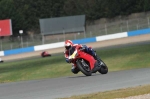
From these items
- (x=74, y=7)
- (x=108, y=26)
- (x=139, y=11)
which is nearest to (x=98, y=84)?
(x=108, y=26)

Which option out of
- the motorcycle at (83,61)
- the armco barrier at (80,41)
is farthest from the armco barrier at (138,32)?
the motorcycle at (83,61)

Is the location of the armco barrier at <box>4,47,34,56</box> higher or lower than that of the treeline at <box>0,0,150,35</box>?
lower

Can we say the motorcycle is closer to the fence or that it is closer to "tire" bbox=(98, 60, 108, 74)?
"tire" bbox=(98, 60, 108, 74)

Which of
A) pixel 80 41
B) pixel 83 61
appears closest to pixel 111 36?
pixel 80 41

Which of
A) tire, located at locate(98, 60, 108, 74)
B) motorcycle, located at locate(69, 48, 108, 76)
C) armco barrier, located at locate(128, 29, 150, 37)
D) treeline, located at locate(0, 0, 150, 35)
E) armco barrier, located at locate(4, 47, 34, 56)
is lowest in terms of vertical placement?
armco barrier, located at locate(4, 47, 34, 56)

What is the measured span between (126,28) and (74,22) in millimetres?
15918

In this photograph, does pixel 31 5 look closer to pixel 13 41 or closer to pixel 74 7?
pixel 74 7

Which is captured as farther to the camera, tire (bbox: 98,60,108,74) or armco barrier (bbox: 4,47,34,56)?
armco barrier (bbox: 4,47,34,56)

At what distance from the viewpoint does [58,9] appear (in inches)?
3366

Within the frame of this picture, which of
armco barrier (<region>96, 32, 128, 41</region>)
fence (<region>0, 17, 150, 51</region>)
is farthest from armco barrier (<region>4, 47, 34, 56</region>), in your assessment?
armco barrier (<region>96, 32, 128, 41</region>)

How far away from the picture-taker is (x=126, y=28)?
5503 centimetres

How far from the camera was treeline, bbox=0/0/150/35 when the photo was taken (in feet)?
249

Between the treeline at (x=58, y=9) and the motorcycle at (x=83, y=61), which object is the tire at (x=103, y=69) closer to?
the motorcycle at (x=83, y=61)

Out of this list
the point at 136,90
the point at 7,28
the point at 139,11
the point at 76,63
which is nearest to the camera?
the point at 136,90
